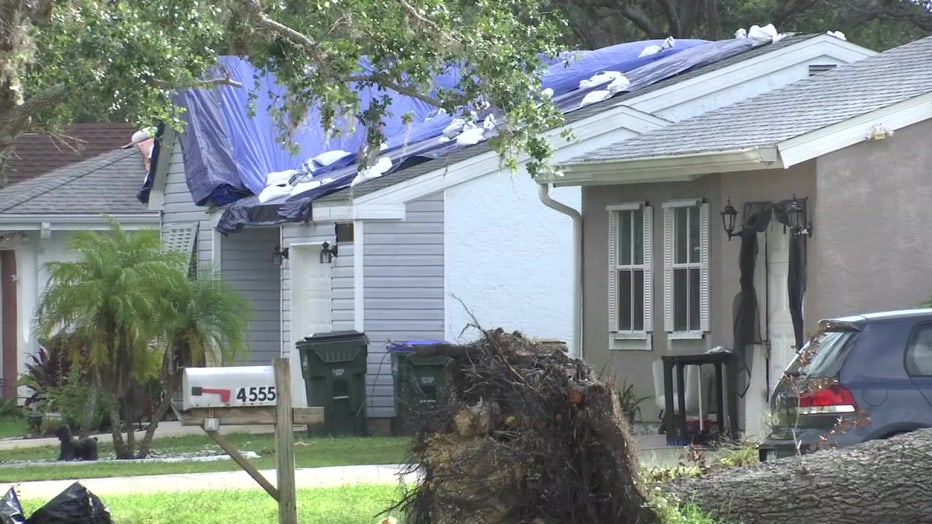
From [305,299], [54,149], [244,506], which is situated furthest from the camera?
[54,149]

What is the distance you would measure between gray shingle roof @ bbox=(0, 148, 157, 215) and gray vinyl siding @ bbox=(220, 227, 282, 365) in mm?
3176

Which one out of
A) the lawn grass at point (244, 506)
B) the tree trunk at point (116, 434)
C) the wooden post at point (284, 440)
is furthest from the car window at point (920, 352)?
the tree trunk at point (116, 434)

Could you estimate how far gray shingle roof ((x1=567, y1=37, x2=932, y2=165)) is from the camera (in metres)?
15.0

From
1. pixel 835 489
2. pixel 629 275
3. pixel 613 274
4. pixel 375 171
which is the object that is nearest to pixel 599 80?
pixel 375 171

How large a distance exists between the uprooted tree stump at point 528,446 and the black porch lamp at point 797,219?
7.05m

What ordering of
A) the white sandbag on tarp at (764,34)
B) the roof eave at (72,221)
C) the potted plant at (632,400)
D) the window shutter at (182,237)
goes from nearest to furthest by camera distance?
the potted plant at (632,400)
the white sandbag on tarp at (764,34)
the window shutter at (182,237)
the roof eave at (72,221)

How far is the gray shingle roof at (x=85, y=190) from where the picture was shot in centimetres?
2494

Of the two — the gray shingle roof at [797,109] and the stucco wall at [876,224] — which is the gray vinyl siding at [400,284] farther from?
the stucco wall at [876,224]

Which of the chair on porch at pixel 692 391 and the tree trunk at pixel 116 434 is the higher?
the chair on porch at pixel 692 391

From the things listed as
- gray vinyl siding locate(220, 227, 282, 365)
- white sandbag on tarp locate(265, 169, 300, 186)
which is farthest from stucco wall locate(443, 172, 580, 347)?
gray vinyl siding locate(220, 227, 282, 365)

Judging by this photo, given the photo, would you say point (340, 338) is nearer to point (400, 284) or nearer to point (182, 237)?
point (400, 284)

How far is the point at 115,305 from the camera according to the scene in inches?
650

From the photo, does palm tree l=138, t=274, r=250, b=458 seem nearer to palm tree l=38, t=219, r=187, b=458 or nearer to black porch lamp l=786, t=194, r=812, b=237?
palm tree l=38, t=219, r=187, b=458

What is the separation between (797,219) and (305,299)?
8.29 meters
